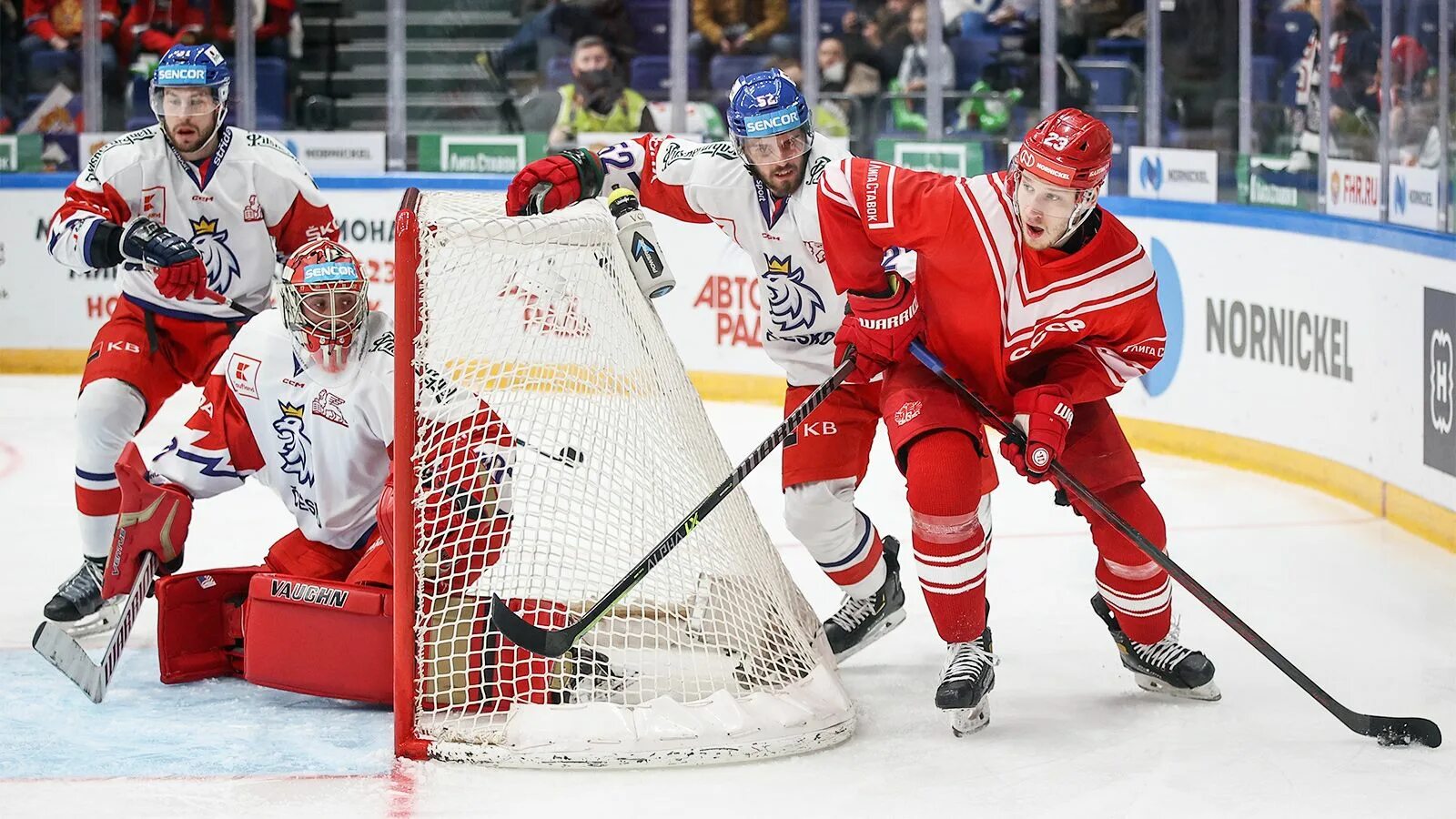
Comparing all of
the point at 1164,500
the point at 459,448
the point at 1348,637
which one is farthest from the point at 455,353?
the point at 1164,500

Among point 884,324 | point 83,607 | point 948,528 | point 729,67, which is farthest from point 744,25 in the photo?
point 948,528

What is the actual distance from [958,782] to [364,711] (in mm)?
1099

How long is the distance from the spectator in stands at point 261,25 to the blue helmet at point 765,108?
496 cm

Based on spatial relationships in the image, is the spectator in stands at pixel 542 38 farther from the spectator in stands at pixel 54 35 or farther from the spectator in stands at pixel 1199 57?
the spectator in stands at pixel 1199 57

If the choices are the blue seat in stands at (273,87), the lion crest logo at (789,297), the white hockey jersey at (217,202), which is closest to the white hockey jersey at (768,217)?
the lion crest logo at (789,297)

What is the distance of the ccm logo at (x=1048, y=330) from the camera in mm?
3297

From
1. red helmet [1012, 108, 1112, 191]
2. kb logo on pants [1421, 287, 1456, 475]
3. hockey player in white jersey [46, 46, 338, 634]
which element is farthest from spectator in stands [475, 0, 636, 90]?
red helmet [1012, 108, 1112, 191]

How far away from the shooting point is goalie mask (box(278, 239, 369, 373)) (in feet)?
11.3

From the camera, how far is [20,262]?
7.68 meters

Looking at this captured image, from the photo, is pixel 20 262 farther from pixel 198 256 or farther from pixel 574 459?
pixel 574 459

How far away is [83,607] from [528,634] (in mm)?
1365

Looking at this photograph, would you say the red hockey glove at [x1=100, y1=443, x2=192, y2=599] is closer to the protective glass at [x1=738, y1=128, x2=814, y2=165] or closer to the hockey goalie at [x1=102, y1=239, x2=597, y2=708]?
the hockey goalie at [x1=102, y1=239, x2=597, y2=708]

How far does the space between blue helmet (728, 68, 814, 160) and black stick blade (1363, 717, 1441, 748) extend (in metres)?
1.51

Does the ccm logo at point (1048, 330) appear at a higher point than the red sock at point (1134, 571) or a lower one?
higher
